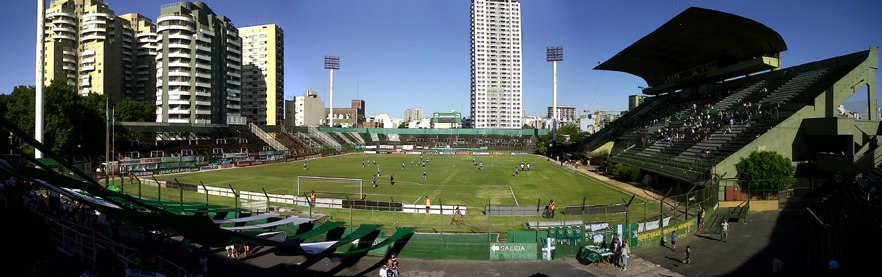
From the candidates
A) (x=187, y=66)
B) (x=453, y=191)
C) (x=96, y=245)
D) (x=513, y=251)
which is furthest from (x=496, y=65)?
(x=96, y=245)

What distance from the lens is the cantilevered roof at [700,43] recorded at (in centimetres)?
4738

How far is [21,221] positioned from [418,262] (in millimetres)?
16814

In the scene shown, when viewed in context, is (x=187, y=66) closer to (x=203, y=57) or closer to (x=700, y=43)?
(x=203, y=57)

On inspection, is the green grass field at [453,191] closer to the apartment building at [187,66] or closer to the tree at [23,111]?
the tree at [23,111]

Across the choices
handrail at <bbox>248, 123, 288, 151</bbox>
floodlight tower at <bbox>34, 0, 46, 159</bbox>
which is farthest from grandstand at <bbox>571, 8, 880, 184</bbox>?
handrail at <bbox>248, 123, 288, 151</bbox>

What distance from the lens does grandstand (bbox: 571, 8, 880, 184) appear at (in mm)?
35219

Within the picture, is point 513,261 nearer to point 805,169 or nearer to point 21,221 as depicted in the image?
point 21,221

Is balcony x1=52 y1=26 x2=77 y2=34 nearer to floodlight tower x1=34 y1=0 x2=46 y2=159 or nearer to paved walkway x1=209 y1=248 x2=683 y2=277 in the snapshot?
floodlight tower x1=34 y1=0 x2=46 y2=159

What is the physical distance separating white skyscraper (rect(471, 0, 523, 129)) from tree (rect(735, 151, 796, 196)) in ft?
508

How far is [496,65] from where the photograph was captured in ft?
622

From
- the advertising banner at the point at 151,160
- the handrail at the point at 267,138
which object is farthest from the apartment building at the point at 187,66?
the advertising banner at the point at 151,160

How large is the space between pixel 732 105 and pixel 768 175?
21055 millimetres

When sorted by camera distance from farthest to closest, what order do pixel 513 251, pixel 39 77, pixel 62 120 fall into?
pixel 62 120
pixel 39 77
pixel 513 251

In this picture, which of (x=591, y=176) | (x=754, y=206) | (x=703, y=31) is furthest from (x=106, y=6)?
(x=754, y=206)
